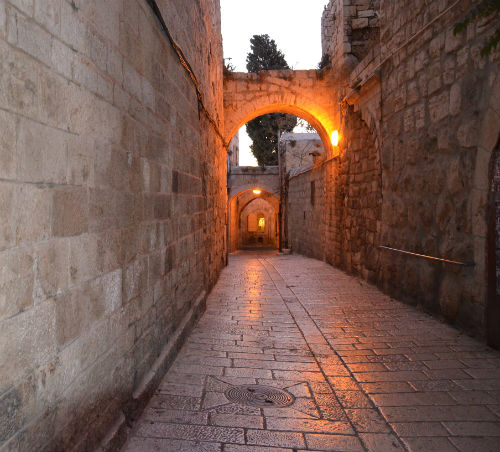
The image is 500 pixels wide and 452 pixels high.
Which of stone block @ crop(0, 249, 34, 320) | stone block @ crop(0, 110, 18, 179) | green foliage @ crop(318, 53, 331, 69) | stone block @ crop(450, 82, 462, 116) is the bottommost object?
stone block @ crop(0, 249, 34, 320)

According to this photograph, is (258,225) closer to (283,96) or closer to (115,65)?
(283,96)

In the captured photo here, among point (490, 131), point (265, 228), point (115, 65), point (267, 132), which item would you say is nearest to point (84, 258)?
point (115, 65)

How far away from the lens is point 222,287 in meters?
7.23

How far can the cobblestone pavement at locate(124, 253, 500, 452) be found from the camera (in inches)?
89.9

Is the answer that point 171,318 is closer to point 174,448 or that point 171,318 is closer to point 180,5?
point 174,448

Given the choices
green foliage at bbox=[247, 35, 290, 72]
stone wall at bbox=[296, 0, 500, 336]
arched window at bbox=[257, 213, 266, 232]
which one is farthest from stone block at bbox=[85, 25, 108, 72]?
arched window at bbox=[257, 213, 266, 232]

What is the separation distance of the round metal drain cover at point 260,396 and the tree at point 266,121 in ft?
76.2

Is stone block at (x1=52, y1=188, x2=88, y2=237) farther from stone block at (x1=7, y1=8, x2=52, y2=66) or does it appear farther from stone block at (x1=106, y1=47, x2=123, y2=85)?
stone block at (x1=106, y1=47, x2=123, y2=85)

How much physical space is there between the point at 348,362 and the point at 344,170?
6129mm

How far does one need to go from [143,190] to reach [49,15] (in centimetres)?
133

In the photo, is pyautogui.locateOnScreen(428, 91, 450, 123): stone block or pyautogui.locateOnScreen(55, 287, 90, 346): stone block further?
pyautogui.locateOnScreen(428, 91, 450, 123): stone block

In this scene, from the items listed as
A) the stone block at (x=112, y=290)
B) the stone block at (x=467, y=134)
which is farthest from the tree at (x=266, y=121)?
the stone block at (x=112, y=290)

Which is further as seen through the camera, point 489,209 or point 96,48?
point 489,209

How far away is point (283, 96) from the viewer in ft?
35.0
